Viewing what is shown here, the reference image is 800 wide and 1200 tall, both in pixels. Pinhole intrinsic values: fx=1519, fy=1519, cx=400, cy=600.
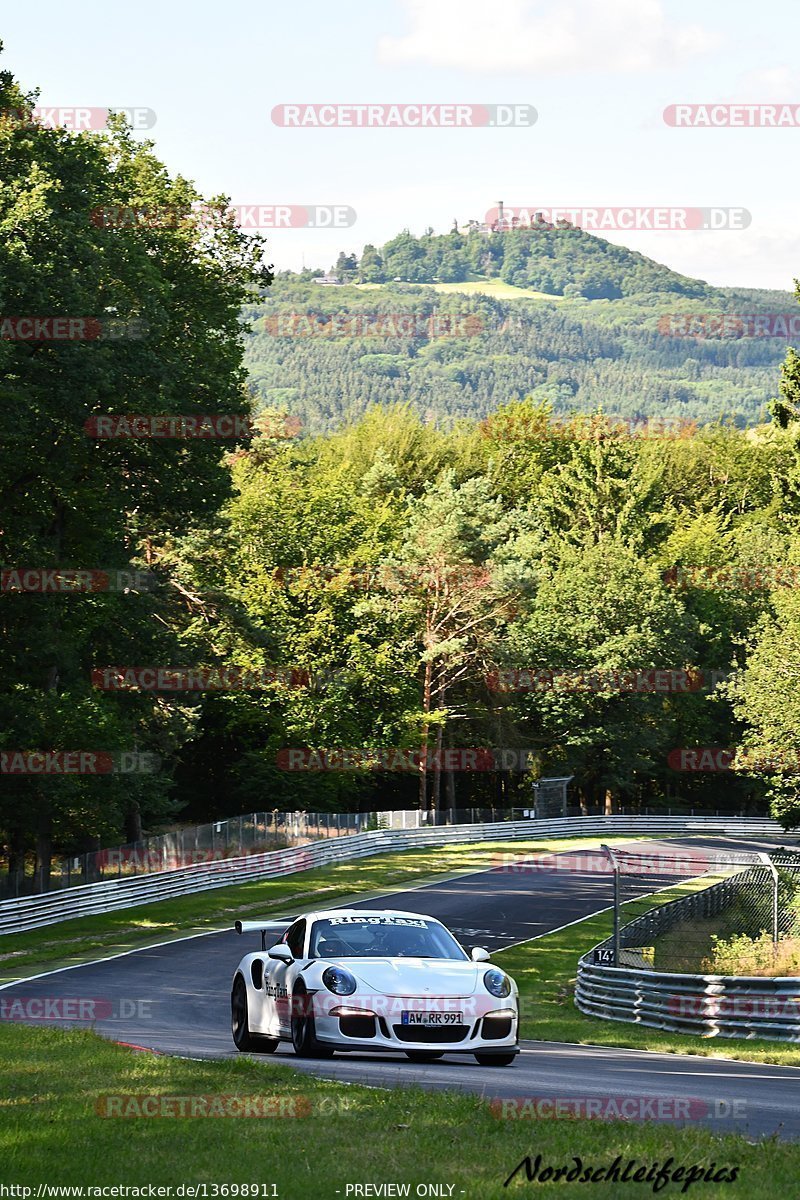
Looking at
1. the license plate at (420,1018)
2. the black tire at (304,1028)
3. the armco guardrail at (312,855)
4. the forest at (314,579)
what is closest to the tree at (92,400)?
the forest at (314,579)

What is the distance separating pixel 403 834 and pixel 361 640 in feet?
44.5

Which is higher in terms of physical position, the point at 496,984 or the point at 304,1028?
the point at 496,984

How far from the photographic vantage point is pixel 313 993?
13984 millimetres

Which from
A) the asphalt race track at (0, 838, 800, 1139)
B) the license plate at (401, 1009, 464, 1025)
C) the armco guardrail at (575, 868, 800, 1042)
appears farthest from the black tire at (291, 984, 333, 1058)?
the armco guardrail at (575, 868, 800, 1042)

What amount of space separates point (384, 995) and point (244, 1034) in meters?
2.51

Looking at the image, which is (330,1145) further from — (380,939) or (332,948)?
(380,939)

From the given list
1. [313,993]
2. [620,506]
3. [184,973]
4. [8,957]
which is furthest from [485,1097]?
[620,506]

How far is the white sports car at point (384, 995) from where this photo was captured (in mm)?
13719

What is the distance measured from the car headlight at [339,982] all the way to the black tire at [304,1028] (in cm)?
28

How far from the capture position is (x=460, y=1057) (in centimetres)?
1538

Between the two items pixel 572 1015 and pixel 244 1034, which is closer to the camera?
pixel 244 1034

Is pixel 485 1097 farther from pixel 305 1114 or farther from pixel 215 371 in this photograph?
pixel 215 371

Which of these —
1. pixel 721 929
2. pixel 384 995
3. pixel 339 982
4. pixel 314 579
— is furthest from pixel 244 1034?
pixel 314 579

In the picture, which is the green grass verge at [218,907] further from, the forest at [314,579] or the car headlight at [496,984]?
the car headlight at [496,984]
